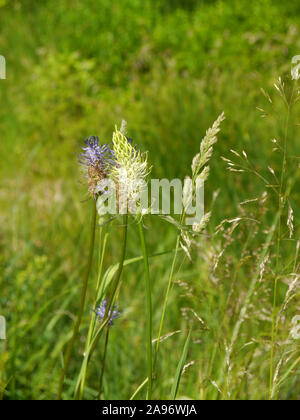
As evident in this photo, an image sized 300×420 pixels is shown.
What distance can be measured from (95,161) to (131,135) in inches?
93.9

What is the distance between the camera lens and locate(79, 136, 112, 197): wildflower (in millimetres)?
830

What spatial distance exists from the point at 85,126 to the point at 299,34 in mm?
2336

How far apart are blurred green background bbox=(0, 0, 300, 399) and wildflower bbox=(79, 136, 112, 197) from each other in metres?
0.19

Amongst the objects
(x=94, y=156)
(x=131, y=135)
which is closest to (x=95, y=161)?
(x=94, y=156)

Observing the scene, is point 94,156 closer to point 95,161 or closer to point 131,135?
point 95,161

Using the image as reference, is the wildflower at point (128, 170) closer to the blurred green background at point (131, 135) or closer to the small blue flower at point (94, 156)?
the small blue flower at point (94, 156)

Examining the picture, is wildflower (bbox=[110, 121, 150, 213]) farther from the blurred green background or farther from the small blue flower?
the blurred green background

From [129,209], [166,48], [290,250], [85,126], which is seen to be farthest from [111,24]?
[129,209]

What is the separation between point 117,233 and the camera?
2.59 m

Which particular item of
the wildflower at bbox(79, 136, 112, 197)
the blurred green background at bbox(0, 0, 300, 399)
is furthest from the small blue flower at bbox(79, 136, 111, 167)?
the blurred green background at bbox(0, 0, 300, 399)

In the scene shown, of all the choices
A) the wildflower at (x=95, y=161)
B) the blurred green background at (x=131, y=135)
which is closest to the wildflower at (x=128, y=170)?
the wildflower at (x=95, y=161)

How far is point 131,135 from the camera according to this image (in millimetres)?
3193

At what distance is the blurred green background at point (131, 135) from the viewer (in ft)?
5.72
